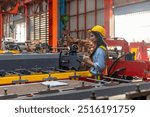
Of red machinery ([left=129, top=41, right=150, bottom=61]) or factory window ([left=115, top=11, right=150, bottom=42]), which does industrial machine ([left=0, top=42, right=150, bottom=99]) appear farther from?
factory window ([left=115, top=11, right=150, bottom=42])

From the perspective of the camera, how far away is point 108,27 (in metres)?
14.7

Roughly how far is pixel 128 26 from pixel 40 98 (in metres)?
11.7

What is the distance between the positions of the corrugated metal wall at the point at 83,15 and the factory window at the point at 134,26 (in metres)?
1.72

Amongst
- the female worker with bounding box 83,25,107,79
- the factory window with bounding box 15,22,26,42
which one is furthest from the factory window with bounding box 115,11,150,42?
the factory window with bounding box 15,22,26,42

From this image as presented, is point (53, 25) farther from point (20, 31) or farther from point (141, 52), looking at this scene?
point (20, 31)

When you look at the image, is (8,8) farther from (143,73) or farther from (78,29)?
(143,73)

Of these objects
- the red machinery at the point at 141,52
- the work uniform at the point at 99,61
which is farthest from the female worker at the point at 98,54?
the red machinery at the point at 141,52

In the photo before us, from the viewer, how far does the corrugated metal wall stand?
16.1 m

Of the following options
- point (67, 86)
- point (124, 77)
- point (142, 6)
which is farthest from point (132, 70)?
point (142, 6)

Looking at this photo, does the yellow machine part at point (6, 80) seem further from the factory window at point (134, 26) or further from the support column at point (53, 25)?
the support column at point (53, 25)

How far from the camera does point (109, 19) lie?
14742 mm

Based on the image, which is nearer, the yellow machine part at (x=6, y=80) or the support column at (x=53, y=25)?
the yellow machine part at (x=6, y=80)

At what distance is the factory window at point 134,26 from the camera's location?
1260 centimetres

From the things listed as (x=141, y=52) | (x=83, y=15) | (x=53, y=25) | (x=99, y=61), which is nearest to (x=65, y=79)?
(x=99, y=61)
